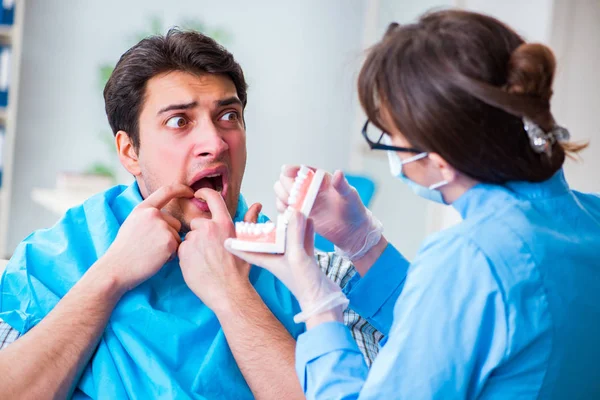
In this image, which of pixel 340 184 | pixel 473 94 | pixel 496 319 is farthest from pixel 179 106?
pixel 496 319

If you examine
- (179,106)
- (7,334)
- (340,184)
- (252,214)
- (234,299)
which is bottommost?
(7,334)

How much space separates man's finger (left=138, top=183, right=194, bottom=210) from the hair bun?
0.79 metres

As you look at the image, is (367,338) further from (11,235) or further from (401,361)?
(11,235)

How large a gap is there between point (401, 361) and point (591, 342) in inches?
11.1

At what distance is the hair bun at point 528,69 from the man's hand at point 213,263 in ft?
2.22

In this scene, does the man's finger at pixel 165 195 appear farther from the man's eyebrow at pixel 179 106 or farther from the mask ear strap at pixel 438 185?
the mask ear strap at pixel 438 185

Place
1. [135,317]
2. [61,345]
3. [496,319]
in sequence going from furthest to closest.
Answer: [135,317]
[61,345]
[496,319]

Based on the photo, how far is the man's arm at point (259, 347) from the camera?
1.35 metres

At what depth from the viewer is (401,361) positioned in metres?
1.04

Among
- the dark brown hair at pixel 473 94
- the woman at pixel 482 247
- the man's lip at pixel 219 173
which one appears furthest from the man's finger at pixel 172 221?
the dark brown hair at pixel 473 94

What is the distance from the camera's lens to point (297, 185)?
1.30m

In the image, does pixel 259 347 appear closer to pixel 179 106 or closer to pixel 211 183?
pixel 211 183

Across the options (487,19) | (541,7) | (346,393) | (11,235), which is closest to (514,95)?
(487,19)

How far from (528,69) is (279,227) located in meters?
0.48
